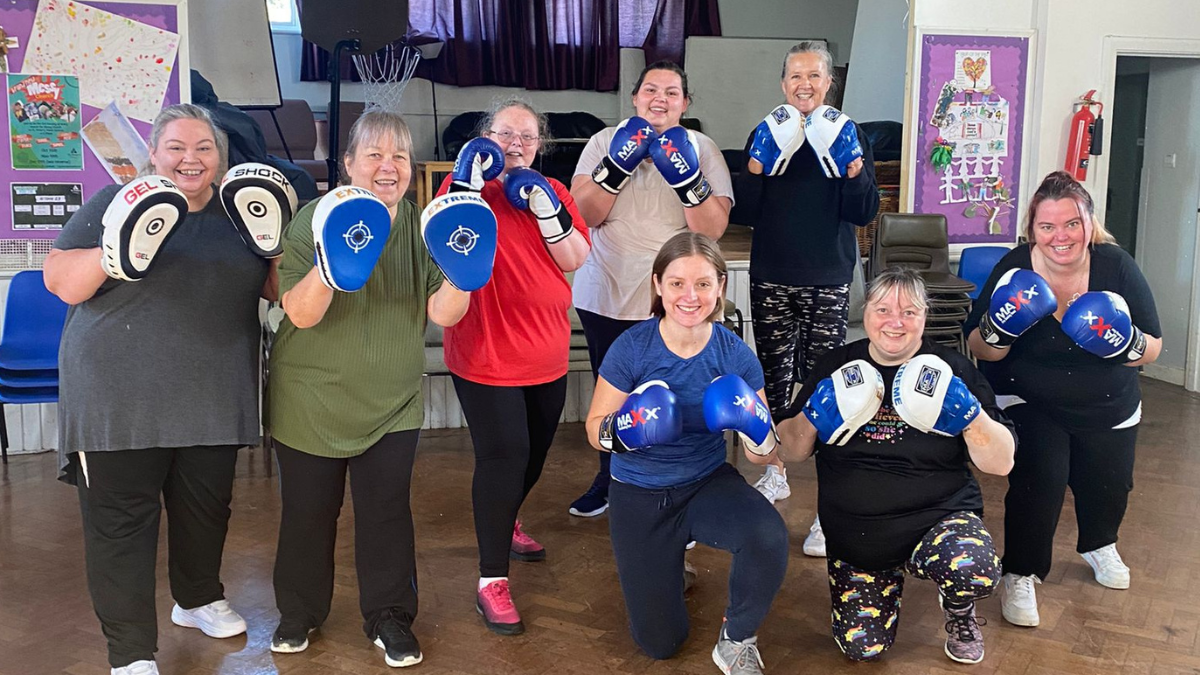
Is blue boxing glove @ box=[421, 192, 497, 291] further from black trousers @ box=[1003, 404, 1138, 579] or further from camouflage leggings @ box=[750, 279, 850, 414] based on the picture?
black trousers @ box=[1003, 404, 1138, 579]

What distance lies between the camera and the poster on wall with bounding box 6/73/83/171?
4160mm

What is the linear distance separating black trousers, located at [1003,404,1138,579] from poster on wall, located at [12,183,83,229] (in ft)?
11.9

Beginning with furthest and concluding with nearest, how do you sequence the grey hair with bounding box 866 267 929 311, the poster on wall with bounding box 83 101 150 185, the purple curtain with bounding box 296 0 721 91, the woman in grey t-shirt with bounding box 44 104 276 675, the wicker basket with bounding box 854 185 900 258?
the purple curtain with bounding box 296 0 721 91
the wicker basket with bounding box 854 185 900 258
the poster on wall with bounding box 83 101 150 185
the grey hair with bounding box 866 267 929 311
the woman in grey t-shirt with bounding box 44 104 276 675

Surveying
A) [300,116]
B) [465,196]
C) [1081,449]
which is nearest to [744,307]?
[1081,449]

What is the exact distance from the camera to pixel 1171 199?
594 cm

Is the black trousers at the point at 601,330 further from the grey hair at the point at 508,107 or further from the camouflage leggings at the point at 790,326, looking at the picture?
the grey hair at the point at 508,107

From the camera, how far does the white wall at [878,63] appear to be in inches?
313

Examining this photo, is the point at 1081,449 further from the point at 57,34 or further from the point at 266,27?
the point at 266,27

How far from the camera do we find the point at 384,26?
19.2 ft

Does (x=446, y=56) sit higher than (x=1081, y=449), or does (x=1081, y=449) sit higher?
(x=446, y=56)

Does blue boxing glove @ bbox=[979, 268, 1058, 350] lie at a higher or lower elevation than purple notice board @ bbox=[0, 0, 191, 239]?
lower

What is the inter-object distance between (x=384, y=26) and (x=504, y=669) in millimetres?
4362

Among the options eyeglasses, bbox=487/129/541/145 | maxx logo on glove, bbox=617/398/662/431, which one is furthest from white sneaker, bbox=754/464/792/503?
eyeglasses, bbox=487/129/541/145

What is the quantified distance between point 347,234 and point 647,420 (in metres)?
0.74
